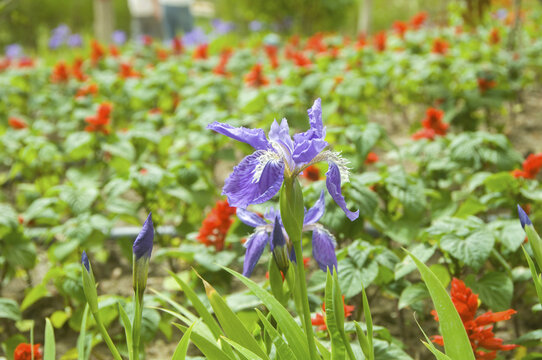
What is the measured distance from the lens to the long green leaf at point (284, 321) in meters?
1.11

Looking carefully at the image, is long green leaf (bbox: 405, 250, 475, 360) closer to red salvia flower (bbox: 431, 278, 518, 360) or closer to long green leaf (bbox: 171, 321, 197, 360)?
red salvia flower (bbox: 431, 278, 518, 360)

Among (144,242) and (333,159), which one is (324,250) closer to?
(333,159)

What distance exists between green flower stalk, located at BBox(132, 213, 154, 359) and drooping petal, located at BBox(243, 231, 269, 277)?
8.9 inches

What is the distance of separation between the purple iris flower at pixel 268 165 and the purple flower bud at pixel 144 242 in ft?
0.57

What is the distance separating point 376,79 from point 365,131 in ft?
4.44

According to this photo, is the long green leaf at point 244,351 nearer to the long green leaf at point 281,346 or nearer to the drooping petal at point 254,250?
the long green leaf at point 281,346

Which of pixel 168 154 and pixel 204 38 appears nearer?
pixel 168 154

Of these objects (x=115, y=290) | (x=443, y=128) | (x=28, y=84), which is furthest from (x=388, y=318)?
(x=28, y=84)

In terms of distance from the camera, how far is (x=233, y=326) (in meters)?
1.16

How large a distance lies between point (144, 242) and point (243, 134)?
0.29 meters

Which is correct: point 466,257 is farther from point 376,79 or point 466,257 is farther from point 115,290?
point 376,79

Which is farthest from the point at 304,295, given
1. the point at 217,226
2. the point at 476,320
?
the point at 217,226

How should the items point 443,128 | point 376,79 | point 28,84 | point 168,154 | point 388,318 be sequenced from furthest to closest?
point 28,84 → point 376,79 → point 168,154 → point 443,128 → point 388,318

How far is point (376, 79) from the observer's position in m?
3.56
